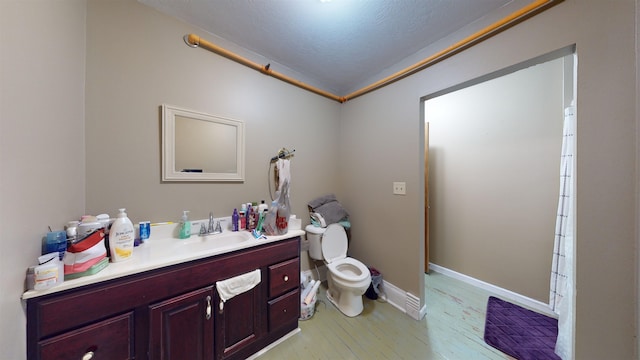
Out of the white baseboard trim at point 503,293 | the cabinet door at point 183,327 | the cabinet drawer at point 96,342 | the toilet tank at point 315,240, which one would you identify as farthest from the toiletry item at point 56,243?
the white baseboard trim at point 503,293

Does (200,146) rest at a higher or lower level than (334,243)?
higher

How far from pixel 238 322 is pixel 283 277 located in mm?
377

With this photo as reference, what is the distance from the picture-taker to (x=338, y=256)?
208 cm

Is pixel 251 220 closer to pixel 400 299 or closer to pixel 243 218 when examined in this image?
pixel 243 218

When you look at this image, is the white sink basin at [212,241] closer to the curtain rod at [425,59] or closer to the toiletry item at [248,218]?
the toiletry item at [248,218]

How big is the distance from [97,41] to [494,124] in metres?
3.48

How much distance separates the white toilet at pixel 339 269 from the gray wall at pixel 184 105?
1.48ft

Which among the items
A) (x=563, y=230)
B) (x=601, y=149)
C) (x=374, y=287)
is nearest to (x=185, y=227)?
(x=374, y=287)

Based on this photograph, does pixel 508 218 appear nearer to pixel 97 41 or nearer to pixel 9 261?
pixel 9 261

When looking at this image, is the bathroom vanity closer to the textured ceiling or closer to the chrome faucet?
the chrome faucet

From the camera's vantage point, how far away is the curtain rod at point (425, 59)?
45.4 inches

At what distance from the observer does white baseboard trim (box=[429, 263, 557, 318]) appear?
1.79 metres

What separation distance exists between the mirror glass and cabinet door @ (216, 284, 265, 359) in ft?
3.05

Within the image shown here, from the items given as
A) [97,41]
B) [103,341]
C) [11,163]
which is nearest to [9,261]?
[11,163]
